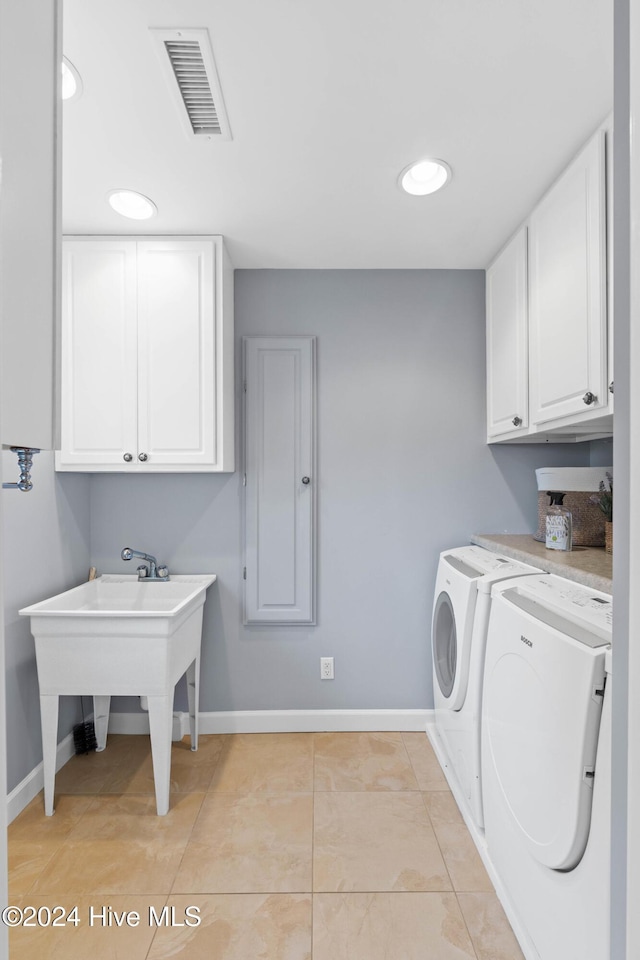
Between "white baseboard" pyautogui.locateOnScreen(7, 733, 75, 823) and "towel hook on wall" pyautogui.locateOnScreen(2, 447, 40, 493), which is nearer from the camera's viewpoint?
"towel hook on wall" pyautogui.locateOnScreen(2, 447, 40, 493)

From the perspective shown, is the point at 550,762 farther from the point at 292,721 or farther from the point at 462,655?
the point at 292,721

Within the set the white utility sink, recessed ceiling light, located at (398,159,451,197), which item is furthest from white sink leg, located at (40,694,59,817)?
recessed ceiling light, located at (398,159,451,197)

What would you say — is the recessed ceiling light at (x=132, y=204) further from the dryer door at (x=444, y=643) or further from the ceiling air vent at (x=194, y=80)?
the dryer door at (x=444, y=643)

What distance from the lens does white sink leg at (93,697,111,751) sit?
2.47 meters

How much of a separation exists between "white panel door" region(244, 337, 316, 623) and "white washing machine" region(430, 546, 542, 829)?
0.67m

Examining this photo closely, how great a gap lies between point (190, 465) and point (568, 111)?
182cm

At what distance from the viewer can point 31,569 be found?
218 cm

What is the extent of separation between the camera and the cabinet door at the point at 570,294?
59.6 inches

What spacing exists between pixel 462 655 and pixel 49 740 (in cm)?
158

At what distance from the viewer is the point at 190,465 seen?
2.33 m

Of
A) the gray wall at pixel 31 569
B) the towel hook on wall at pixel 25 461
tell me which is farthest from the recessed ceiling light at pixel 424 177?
the gray wall at pixel 31 569

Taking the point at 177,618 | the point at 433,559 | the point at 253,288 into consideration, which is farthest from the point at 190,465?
the point at 433,559

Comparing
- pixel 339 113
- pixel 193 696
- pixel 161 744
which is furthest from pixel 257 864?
pixel 339 113

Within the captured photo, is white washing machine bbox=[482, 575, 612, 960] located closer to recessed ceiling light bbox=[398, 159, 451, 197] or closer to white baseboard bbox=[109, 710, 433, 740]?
white baseboard bbox=[109, 710, 433, 740]
